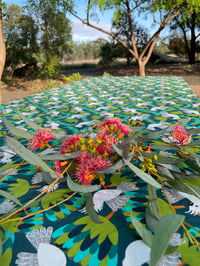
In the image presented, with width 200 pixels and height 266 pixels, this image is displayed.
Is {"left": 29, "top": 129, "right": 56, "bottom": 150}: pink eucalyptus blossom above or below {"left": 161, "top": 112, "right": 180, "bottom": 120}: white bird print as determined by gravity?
above

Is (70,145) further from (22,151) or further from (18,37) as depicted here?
(18,37)

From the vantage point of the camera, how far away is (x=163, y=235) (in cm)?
32

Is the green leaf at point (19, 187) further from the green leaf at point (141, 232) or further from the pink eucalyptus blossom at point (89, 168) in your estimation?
the green leaf at point (141, 232)

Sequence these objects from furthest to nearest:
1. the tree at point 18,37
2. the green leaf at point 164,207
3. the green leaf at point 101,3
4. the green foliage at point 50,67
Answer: the tree at point 18,37 < the green foliage at point 50,67 < the green leaf at point 101,3 < the green leaf at point 164,207

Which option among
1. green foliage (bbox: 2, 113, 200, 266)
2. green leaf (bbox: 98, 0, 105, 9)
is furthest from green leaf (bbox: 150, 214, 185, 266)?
green leaf (bbox: 98, 0, 105, 9)

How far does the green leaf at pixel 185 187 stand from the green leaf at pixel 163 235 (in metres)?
0.17

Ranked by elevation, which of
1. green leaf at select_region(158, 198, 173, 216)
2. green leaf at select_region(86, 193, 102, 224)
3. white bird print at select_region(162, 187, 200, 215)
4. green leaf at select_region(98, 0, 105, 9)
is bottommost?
white bird print at select_region(162, 187, 200, 215)

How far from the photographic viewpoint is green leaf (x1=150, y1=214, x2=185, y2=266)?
292mm

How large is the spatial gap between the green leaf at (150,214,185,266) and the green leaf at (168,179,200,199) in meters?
0.17

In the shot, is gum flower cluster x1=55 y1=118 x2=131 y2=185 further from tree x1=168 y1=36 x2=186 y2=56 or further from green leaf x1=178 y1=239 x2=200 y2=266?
tree x1=168 y1=36 x2=186 y2=56

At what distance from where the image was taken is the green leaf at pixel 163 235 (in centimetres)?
29

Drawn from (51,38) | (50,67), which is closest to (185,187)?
(50,67)

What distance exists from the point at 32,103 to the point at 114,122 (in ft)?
4.84

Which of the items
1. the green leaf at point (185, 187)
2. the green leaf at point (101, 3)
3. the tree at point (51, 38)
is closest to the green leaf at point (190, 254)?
the green leaf at point (185, 187)
